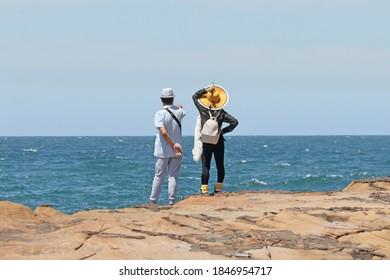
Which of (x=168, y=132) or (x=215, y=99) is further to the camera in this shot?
(x=215, y=99)

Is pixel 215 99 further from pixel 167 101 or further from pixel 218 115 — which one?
pixel 167 101

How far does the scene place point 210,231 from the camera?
9.09 m

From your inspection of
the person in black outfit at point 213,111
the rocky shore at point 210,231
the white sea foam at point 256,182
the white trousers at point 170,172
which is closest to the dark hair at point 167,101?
the person in black outfit at point 213,111

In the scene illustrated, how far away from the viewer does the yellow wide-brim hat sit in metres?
12.0

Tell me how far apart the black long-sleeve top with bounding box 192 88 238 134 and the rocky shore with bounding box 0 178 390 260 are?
101cm

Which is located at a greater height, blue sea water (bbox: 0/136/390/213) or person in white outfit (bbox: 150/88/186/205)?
person in white outfit (bbox: 150/88/186/205)

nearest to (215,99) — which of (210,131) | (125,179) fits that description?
(210,131)

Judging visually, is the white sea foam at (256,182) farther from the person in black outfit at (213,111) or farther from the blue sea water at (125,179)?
the person in black outfit at (213,111)

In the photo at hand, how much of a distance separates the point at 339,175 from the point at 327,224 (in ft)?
90.7

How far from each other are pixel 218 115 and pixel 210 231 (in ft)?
10.4

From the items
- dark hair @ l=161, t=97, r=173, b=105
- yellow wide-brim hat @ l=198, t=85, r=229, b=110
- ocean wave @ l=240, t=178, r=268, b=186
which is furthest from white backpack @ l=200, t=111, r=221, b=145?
ocean wave @ l=240, t=178, r=268, b=186

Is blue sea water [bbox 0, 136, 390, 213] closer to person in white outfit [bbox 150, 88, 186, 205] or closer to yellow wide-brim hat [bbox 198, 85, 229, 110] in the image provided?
yellow wide-brim hat [bbox 198, 85, 229, 110]

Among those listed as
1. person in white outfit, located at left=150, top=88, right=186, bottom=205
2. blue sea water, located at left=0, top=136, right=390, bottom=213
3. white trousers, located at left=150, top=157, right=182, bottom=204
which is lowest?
blue sea water, located at left=0, top=136, right=390, bottom=213

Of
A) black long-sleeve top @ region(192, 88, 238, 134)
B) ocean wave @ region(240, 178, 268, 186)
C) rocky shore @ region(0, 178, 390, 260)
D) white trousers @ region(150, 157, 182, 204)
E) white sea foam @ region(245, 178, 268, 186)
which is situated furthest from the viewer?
white sea foam @ region(245, 178, 268, 186)
